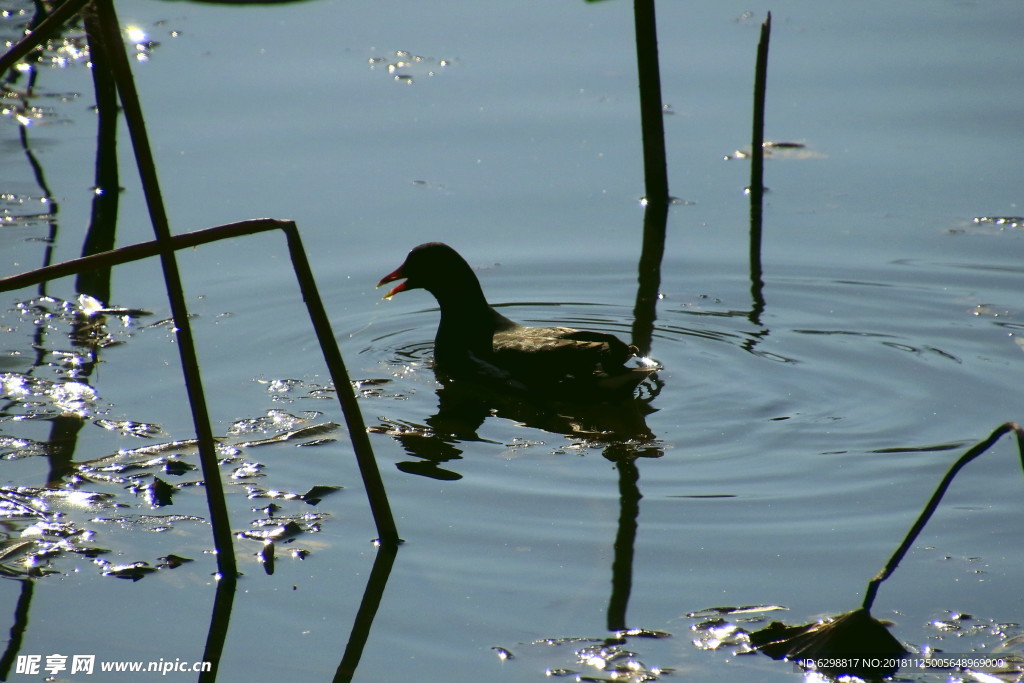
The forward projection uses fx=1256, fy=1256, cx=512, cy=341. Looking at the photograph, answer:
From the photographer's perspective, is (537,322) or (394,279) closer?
(394,279)

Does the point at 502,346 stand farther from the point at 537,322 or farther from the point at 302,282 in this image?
the point at 302,282

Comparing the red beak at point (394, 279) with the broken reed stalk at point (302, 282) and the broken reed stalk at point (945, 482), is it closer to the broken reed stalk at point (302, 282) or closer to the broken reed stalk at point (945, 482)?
the broken reed stalk at point (302, 282)

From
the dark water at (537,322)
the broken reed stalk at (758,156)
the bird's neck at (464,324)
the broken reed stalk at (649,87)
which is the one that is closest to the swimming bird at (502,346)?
the bird's neck at (464,324)

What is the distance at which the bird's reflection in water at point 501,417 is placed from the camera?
535 centimetres

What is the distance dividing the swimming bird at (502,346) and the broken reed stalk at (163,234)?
8.03 ft

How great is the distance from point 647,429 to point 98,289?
339 centimetres

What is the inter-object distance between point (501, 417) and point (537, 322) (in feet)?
4.22

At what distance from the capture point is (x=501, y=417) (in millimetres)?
5875

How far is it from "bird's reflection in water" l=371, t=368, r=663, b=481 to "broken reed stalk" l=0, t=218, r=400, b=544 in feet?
3.36

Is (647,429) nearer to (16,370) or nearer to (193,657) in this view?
(193,657)

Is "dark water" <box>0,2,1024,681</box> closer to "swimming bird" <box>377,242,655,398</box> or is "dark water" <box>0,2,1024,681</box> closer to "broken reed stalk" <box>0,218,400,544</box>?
"swimming bird" <box>377,242,655,398</box>

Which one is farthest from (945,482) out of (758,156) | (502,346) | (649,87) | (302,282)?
(649,87)

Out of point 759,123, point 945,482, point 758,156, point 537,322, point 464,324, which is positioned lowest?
point 537,322

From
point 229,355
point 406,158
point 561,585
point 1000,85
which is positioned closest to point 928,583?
point 561,585
